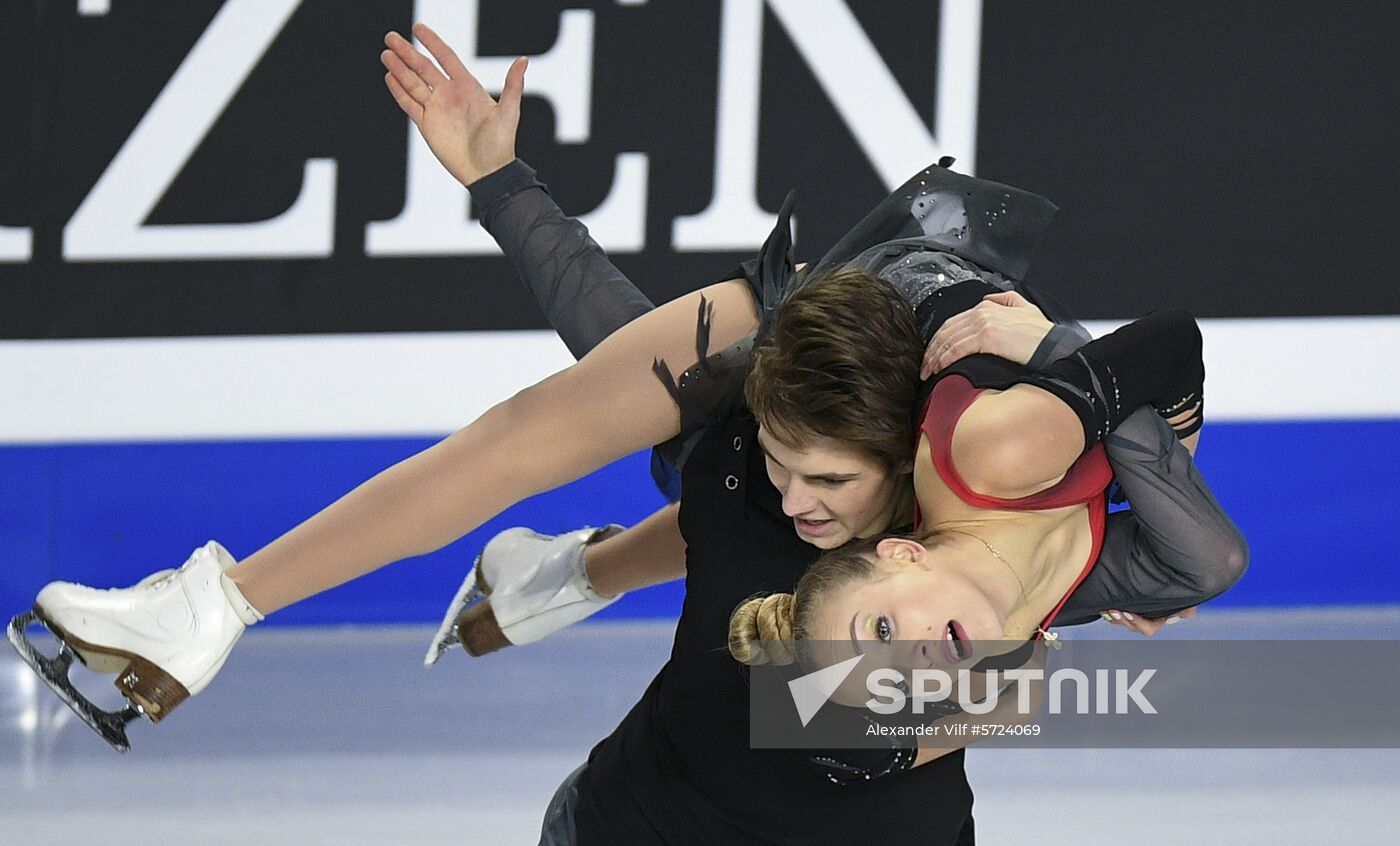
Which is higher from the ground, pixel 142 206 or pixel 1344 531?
pixel 142 206

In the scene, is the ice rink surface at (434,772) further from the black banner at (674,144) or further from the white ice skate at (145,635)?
the black banner at (674,144)

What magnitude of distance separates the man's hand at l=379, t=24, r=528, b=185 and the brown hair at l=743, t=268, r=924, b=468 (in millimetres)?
634

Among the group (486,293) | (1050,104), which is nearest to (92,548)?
(486,293)

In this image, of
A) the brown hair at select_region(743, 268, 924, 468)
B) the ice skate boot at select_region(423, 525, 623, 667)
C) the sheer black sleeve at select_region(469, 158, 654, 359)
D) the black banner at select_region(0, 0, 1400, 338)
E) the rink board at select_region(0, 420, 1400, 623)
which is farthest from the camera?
the rink board at select_region(0, 420, 1400, 623)

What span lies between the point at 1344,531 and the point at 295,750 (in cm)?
291

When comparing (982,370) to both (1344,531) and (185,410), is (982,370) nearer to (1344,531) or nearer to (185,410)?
(1344,531)

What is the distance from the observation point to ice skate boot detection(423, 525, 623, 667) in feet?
9.53

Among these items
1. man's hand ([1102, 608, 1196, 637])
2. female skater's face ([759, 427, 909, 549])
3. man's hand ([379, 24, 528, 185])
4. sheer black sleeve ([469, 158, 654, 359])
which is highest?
man's hand ([379, 24, 528, 185])

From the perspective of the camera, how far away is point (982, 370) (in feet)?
6.59

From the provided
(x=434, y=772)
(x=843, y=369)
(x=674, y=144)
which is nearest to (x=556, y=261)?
(x=843, y=369)

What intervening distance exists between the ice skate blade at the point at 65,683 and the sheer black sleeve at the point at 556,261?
839 millimetres

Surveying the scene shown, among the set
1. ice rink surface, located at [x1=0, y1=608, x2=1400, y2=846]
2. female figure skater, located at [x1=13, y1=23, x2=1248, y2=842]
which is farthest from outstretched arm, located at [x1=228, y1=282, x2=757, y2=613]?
ice rink surface, located at [x1=0, y1=608, x2=1400, y2=846]

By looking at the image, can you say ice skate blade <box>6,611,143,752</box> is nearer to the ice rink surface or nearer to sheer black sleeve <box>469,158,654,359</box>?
the ice rink surface

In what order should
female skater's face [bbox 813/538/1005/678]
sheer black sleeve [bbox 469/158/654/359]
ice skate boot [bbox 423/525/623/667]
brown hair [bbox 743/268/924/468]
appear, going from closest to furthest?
female skater's face [bbox 813/538/1005/678]
brown hair [bbox 743/268/924/468]
sheer black sleeve [bbox 469/158/654/359]
ice skate boot [bbox 423/525/623/667]
